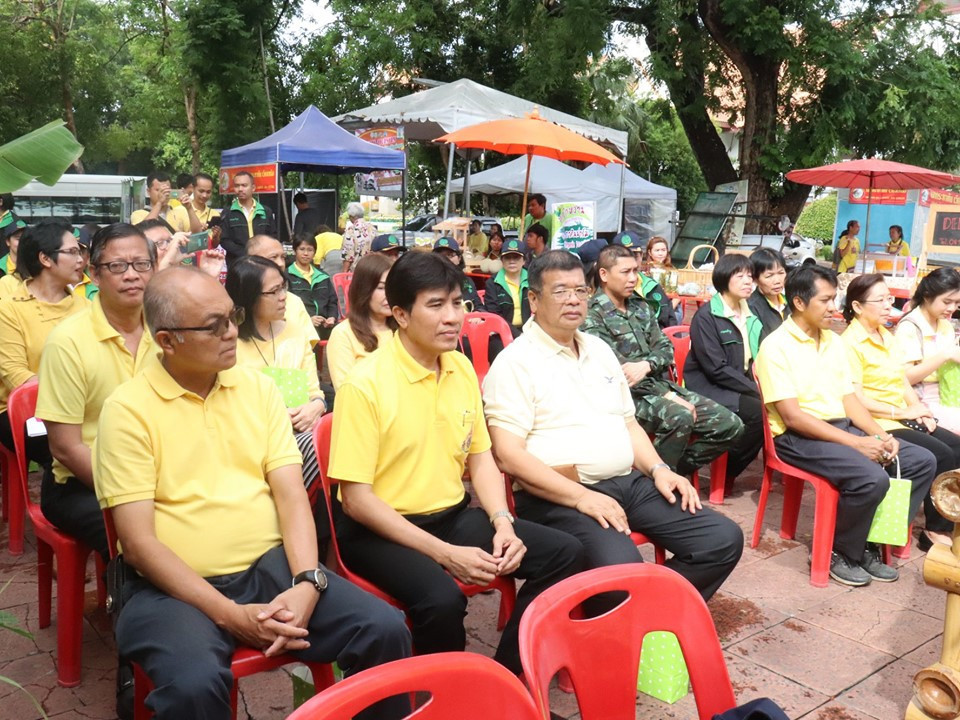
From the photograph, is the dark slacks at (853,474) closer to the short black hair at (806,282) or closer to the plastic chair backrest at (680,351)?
the short black hair at (806,282)

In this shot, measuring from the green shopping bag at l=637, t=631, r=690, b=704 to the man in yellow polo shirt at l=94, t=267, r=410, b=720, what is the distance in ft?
3.23

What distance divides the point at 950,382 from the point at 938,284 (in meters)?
0.56

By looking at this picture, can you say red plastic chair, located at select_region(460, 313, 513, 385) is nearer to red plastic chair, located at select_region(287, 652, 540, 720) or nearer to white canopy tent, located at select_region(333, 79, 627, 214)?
red plastic chair, located at select_region(287, 652, 540, 720)

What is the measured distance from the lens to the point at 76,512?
2727 millimetres

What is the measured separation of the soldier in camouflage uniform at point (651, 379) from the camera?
14.1 feet

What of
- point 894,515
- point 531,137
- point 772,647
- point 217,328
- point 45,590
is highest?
point 531,137

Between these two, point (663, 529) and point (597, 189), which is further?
point (597, 189)

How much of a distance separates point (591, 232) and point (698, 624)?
7.66m

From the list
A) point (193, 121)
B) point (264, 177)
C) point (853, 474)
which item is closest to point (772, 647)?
point (853, 474)

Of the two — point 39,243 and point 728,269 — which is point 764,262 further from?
point 39,243

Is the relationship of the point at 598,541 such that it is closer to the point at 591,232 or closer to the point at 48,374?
the point at 48,374

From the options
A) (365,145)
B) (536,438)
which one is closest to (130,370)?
(536,438)

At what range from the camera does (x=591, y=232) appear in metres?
9.20

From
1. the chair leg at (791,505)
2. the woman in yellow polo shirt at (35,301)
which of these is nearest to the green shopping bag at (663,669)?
the chair leg at (791,505)
